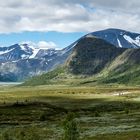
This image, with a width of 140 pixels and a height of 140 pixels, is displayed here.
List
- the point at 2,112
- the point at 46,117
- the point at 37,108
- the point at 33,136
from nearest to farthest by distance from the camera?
1. the point at 33,136
2. the point at 46,117
3. the point at 2,112
4. the point at 37,108

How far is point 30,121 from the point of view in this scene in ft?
417

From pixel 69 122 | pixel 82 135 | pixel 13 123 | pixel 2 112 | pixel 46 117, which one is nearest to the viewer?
pixel 69 122

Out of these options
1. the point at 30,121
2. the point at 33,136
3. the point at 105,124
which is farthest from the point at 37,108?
the point at 33,136

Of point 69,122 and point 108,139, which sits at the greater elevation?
point 69,122

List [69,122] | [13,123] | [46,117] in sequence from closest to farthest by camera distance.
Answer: [69,122], [13,123], [46,117]

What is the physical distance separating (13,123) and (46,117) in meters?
21.3

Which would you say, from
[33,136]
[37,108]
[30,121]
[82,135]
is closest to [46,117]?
[30,121]

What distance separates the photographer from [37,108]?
170m

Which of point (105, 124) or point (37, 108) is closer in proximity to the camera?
point (105, 124)

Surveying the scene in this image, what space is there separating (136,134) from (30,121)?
48.6m

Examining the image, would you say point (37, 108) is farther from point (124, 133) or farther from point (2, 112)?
point (124, 133)

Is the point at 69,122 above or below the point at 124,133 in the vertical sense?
above

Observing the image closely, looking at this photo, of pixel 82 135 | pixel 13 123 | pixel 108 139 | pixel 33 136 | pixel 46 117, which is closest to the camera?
pixel 33 136

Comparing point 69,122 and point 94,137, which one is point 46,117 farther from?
point 69,122
